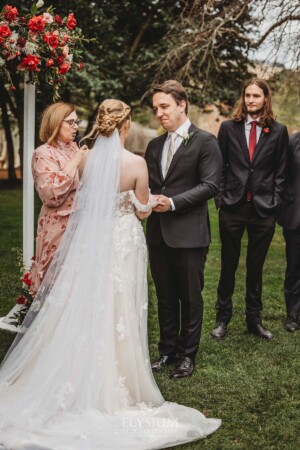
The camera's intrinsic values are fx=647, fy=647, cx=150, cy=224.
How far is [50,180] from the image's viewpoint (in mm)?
4844

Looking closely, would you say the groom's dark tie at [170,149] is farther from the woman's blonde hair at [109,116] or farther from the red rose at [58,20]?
the red rose at [58,20]

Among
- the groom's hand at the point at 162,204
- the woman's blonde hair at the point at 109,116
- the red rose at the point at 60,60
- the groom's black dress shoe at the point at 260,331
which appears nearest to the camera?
the woman's blonde hair at the point at 109,116

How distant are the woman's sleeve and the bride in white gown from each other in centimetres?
38

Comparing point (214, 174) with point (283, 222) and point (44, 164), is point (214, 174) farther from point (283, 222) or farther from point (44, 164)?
point (283, 222)

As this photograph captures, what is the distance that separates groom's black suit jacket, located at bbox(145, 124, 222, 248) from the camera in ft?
16.0

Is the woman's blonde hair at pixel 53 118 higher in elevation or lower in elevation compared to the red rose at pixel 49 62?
lower

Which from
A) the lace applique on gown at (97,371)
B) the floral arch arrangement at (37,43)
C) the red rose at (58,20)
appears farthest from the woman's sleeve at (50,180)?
the red rose at (58,20)

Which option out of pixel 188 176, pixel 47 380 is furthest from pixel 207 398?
pixel 188 176

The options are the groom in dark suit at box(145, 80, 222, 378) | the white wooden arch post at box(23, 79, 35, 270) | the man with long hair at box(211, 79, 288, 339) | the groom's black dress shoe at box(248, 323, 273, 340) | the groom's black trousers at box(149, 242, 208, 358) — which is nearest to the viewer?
the groom in dark suit at box(145, 80, 222, 378)

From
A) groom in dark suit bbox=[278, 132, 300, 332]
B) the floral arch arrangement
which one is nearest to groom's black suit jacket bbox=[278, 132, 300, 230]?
groom in dark suit bbox=[278, 132, 300, 332]

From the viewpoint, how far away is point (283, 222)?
21.2 ft

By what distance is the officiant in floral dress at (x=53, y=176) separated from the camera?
4840 mm

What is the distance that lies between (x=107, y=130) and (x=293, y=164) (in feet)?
8.50

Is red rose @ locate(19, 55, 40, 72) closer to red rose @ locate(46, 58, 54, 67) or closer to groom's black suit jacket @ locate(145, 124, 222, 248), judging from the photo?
red rose @ locate(46, 58, 54, 67)
